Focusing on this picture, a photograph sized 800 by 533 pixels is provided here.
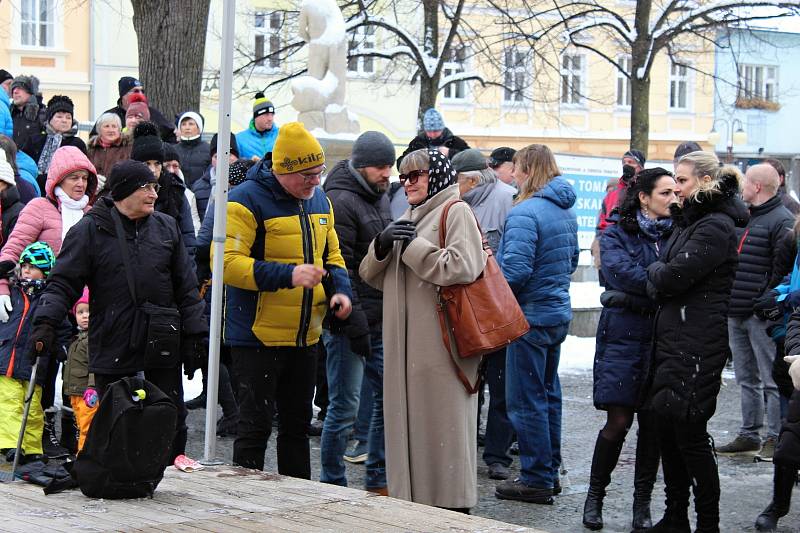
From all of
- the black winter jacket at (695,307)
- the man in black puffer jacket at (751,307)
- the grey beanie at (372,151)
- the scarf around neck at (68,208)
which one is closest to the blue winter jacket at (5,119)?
the scarf around neck at (68,208)

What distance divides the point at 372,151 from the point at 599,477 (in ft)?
7.28

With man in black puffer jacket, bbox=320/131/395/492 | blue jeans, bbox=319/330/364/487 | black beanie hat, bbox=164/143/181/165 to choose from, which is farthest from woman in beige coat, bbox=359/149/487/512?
black beanie hat, bbox=164/143/181/165

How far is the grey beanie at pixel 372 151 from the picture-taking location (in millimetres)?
7098

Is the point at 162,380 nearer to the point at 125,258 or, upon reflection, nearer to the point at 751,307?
the point at 125,258

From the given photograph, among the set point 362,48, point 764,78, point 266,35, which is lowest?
point 362,48

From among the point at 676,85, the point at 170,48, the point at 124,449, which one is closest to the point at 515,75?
the point at 676,85

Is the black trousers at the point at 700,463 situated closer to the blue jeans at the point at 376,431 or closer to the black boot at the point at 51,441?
the blue jeans at the point at 376,431

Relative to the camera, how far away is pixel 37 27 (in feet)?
115

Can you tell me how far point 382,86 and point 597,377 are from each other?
32.3 meters

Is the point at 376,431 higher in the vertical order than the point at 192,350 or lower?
lower

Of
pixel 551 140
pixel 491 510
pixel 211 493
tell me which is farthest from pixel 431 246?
pixel 551 140

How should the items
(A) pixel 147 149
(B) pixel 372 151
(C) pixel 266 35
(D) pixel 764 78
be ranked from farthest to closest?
(D) pixel 764 78
(C) pixel 266 35
(A) pixel 147 149
(B) pixel 372 151

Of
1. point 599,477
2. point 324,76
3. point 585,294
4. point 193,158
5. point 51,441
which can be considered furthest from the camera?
point 585,294

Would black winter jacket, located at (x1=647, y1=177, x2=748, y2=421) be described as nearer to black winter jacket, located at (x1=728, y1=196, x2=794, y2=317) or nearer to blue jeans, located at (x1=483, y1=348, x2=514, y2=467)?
blue jeans, located at (x1=483, y1=348, x2=514, y2=467)
